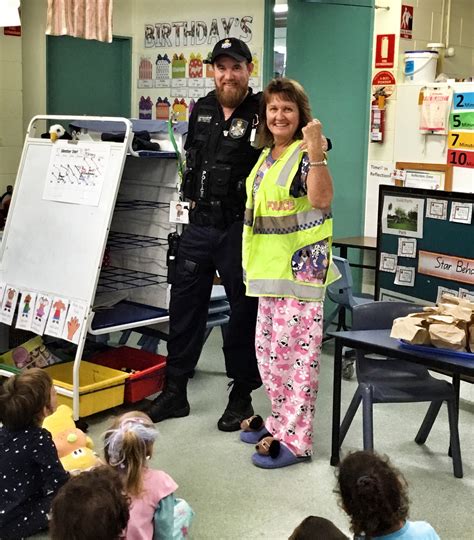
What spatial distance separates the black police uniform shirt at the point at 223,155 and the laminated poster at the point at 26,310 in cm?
93

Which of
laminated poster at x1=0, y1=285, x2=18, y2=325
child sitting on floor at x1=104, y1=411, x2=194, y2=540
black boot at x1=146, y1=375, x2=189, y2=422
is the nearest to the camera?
child sitting on floor at x1=104, y1=411, x2=194, y2=540

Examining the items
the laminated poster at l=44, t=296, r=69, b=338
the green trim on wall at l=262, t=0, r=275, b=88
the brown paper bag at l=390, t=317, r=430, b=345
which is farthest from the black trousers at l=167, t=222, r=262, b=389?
the green trim on wall at l=262, t=0, r=275, b=88

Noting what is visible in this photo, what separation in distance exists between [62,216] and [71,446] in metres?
1.22

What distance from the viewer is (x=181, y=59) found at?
252 inches

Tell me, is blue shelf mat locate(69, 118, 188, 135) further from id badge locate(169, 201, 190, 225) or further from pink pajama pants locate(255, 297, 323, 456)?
pink pajama pants locate(255, 297, 323, 456)

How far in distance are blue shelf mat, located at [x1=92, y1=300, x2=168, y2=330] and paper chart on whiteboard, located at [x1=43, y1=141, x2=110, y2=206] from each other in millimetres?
568

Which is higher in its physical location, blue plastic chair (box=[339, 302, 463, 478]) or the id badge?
the id badge

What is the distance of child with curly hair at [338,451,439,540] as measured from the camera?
1.85 m

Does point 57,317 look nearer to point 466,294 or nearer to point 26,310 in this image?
point 26,310

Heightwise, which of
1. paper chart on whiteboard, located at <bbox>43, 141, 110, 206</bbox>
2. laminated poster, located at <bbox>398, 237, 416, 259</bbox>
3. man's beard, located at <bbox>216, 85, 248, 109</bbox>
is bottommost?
laminated poster, located at <bbox>398, 237, 416, 259</bbox>

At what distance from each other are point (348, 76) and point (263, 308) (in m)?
2.57

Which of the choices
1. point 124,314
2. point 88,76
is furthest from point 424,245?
point 88,76

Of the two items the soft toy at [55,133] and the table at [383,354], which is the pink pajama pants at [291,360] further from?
the soft toy at [55,133]

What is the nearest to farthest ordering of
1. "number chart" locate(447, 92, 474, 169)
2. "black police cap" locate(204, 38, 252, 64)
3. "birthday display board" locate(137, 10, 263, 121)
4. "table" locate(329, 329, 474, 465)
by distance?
"table" locate(329, 329, 474, 465) < "black police cap" locate(204, 38, 252, 64) < "number chart" locate(447, 92, 474, 169) < "birthday display board" locate(137, 10, 263, 121)
